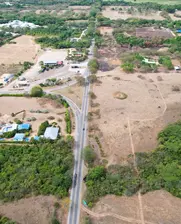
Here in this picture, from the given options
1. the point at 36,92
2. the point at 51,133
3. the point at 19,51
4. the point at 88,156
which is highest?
the point at 36,92

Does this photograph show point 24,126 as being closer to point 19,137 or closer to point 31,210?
point 19,137

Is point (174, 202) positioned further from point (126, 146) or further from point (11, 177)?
point (11, 177)

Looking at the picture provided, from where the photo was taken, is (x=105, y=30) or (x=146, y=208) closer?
(x=146, y=208)

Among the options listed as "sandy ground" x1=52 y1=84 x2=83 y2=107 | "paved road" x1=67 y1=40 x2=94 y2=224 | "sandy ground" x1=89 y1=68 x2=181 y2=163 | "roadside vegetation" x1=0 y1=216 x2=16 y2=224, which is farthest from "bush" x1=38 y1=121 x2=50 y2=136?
"roadside vegetation" x1=0 y1=216 x2=16 y2=224

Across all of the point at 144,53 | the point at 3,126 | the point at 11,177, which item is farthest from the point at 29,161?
the point at 144,53

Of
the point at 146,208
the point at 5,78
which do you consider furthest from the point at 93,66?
the point at 146,208

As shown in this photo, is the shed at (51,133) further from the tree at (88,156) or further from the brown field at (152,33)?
the brown field at (152,33)
